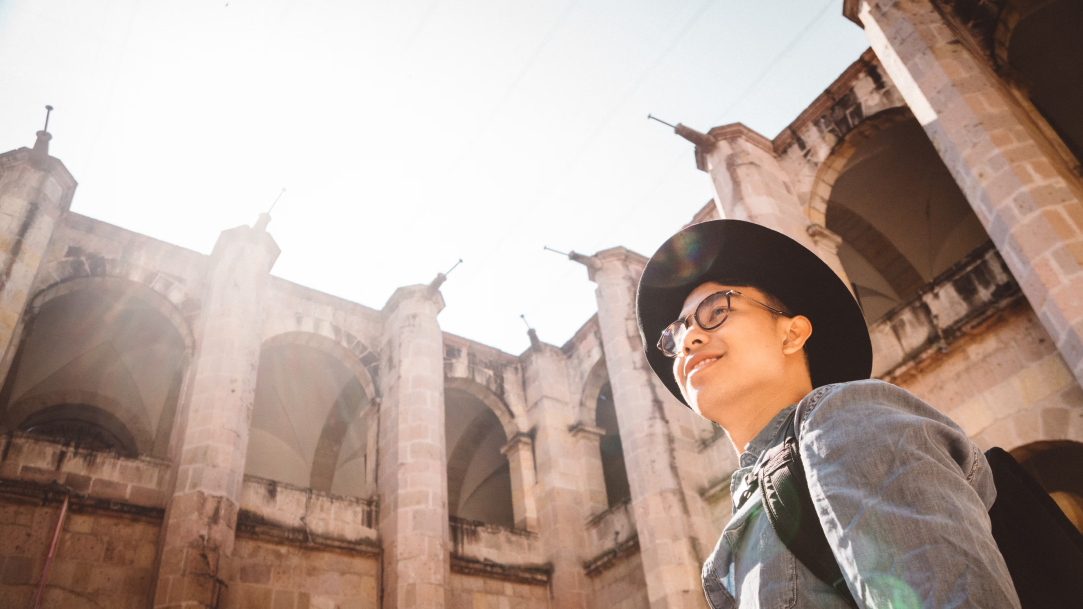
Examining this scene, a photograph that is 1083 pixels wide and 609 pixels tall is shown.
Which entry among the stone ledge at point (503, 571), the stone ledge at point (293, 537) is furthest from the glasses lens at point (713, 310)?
the stone ledge at point (503, 571)

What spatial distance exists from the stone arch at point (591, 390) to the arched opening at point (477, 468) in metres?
2.57

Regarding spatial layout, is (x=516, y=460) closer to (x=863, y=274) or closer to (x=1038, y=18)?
(x=863, y=274)

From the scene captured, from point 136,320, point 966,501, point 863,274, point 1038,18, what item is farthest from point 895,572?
point 136,320

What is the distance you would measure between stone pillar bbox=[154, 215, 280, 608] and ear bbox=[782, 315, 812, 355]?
23.2ft

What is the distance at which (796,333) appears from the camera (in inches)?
63.2

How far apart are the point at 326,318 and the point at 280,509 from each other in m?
3.49

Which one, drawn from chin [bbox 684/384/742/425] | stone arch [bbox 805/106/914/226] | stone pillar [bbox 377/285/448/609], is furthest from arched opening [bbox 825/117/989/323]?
chin [bbox 684/384/742/425]

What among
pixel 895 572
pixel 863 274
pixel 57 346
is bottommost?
pixel 895 572

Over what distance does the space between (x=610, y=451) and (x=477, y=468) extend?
2.87 meters

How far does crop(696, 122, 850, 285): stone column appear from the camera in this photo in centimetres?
845

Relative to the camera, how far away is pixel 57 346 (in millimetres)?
12289

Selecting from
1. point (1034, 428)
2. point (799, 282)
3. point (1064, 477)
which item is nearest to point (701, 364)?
point (799, 282)

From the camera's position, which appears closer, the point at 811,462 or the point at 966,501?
the point at 966,501

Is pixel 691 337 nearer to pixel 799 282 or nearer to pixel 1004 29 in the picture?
pixel 799 282
